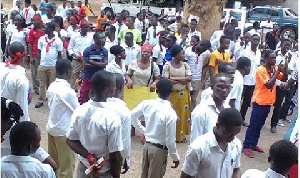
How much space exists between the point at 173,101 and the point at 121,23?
506cm

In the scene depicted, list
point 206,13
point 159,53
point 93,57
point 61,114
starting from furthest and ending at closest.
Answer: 1. point 206,13
2. point 159,53
3. point 93,57
4. point 61,114

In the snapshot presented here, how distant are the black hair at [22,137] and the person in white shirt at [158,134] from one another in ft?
→ 5.80

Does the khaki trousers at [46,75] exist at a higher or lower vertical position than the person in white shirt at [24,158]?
lower

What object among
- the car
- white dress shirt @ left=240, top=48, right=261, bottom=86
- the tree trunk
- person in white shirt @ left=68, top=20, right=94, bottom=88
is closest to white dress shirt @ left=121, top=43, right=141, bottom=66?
person in white shirt @ left=68, top=20, right=94, bottom=88

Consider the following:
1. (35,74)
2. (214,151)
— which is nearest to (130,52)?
(35,74)

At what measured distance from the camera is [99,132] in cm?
377

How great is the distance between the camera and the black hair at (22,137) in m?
3.15

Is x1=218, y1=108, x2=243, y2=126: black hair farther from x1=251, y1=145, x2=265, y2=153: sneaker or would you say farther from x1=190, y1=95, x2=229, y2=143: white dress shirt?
x1=251, y1=145, x2=265, y2=153: sneaker

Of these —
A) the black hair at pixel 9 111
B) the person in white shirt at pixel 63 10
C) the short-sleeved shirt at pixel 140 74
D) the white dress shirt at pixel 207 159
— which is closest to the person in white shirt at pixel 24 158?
the black hair at pixel 9 111

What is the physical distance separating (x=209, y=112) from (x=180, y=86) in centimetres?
280

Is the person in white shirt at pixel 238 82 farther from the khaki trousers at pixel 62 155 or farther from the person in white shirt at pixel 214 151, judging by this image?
the person in white shirt at pixel 214 151

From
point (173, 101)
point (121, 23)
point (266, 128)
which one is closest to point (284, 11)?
point (121, 23)

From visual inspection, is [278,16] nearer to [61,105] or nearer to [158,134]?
[158,134]

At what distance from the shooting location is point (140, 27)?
14.3 metres
